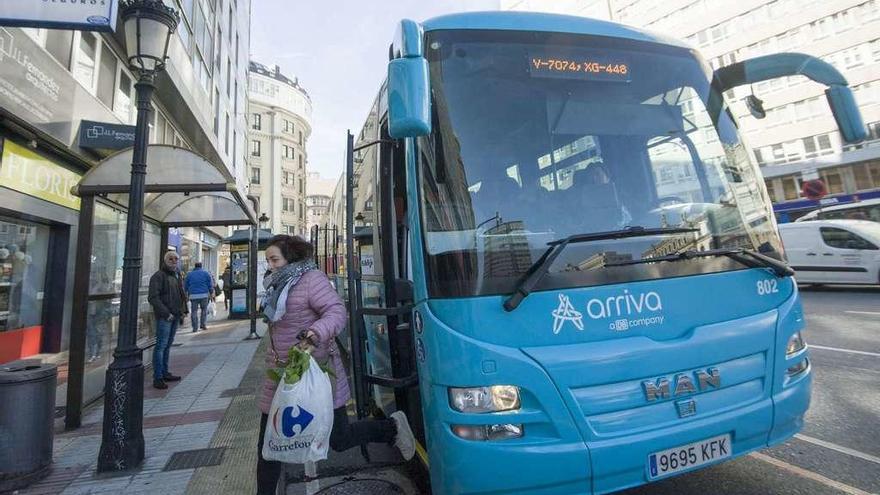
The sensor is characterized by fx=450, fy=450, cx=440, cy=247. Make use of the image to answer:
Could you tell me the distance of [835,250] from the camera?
510 inches

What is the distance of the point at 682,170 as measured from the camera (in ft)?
9.82

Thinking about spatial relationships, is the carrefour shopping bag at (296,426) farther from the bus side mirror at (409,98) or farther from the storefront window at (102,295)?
the storefront window at (102,295)

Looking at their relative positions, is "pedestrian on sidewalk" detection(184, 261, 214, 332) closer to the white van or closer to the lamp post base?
the lamp post base

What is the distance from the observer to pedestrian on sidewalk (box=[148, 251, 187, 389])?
6.58 metres

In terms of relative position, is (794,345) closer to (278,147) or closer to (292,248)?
(292,248)

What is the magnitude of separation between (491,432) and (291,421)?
1265mm

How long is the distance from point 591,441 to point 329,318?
178cm

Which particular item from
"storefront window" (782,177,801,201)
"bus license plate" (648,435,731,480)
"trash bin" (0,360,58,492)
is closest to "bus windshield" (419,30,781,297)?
"bus license plate" (648,435,731,480)

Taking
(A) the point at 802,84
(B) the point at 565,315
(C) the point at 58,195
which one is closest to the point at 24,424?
(B) the point at 565,315

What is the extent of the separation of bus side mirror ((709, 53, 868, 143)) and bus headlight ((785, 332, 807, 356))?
1.51 metres

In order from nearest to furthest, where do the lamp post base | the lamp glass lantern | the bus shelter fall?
the lamp post base, the lamp glass lantern, the bus shelter

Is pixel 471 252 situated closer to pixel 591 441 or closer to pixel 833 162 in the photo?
pixel 591 441

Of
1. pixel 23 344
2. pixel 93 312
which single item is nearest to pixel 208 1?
pixel 23 344

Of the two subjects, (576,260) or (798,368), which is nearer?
(576,260)
